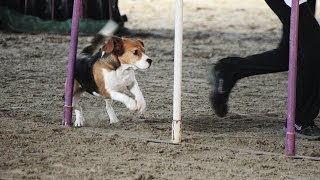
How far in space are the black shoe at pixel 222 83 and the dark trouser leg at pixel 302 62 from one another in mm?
58

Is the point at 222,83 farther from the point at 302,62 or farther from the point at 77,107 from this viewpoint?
the point at 77,107

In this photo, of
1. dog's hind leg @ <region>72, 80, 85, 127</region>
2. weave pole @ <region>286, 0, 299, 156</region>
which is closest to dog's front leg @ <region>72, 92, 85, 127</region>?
dog's hind leg @ <region>72, 80, 85, 127</region>

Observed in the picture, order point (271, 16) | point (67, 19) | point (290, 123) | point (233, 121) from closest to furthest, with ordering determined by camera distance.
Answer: point (290, 123), point (233, 121), point (67, 19), point (271, 16)

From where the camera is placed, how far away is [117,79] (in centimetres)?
659

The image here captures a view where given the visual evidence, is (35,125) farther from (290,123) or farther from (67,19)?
(67,19)

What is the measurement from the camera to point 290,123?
5.56 meters

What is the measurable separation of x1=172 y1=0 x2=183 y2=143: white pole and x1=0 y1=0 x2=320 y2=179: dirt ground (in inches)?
4.7

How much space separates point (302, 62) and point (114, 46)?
1.50m

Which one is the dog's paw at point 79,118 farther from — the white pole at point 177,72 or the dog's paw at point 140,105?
the white pole at point 177,72

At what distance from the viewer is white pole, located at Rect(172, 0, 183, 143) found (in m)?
5.68

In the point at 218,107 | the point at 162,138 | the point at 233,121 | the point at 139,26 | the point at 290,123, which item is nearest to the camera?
the point at 290,123

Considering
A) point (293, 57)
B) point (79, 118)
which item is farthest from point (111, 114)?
point (293, 57)

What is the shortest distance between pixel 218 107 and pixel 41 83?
2839 mm

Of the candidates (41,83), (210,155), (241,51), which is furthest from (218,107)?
(241,51)
